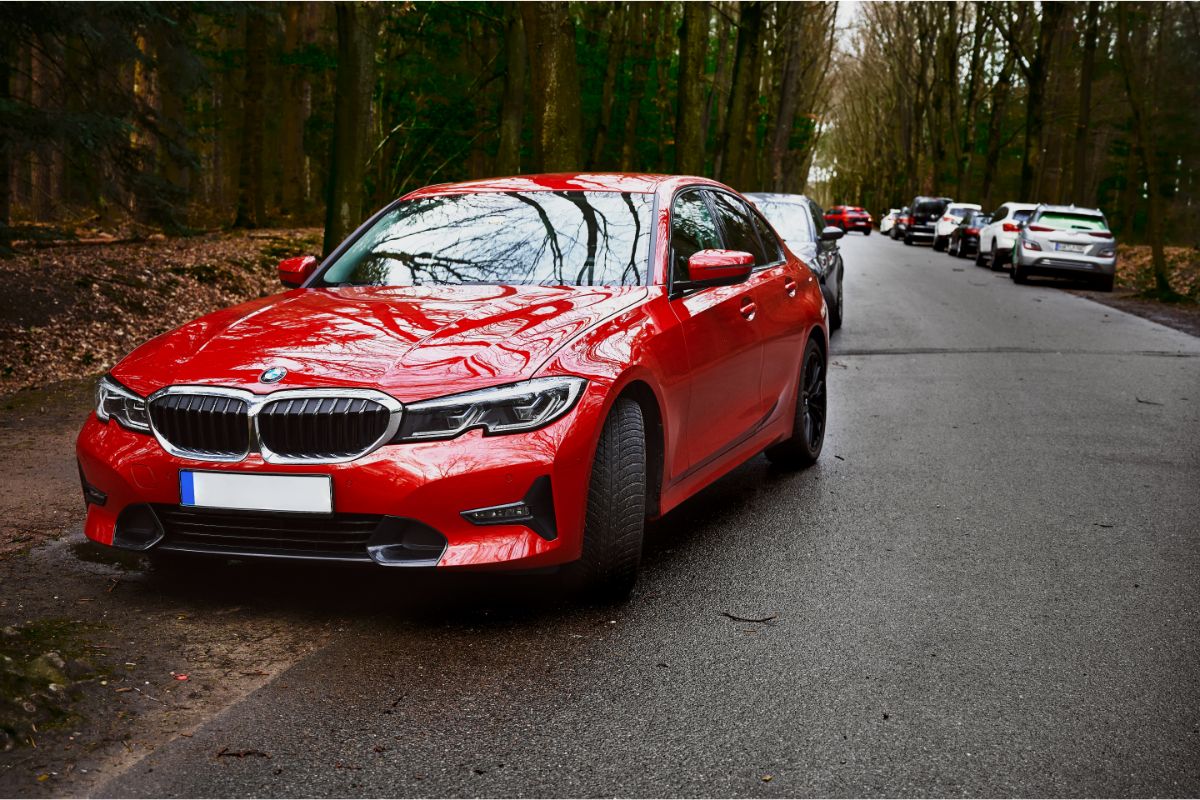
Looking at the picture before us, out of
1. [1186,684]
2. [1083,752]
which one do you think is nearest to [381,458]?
[1083,752]

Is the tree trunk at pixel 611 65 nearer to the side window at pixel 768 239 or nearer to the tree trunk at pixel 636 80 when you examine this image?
the tree trunk at pixel 636 80

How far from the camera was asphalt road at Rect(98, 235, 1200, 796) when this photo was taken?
10.7 feet

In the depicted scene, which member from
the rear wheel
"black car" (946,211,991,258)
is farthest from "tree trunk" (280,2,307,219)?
"black car" (946,211,991,258)

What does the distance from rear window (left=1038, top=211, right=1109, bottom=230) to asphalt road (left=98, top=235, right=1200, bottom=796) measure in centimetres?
1968

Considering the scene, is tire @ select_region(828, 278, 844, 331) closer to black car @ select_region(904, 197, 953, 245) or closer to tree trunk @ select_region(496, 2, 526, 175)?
tree trunk @ select_region(496, 2, 526, 175)

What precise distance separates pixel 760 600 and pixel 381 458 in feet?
5.35

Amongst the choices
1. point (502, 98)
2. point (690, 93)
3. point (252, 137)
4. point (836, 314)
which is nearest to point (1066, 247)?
point (690, 93)

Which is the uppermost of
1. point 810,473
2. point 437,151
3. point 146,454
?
point 437,151

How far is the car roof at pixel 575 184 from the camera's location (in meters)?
5.93

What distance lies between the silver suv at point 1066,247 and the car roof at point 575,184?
21068mm

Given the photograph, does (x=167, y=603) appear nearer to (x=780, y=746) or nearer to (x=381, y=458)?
(x=381, y=458)

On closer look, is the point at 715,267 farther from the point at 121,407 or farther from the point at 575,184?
the point at 121,407

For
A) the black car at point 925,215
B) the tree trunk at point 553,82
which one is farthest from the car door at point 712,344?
the black car at point 925,215

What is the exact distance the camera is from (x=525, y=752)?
11.0ft
